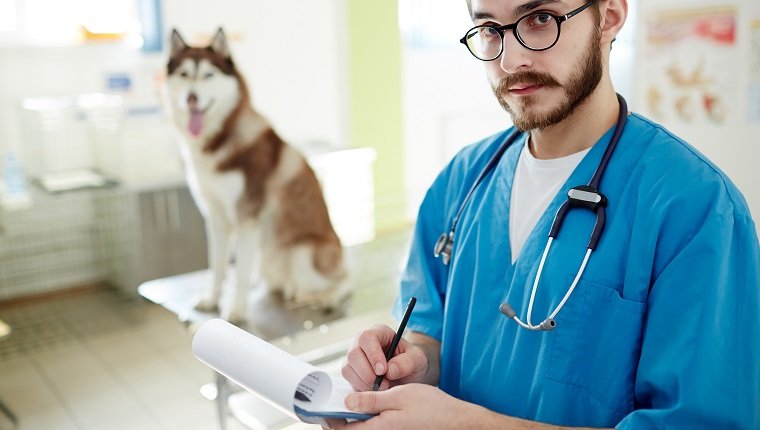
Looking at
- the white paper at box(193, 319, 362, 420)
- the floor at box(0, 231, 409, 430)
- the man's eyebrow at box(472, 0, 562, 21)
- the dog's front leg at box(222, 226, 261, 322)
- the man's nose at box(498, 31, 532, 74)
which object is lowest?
the floor at box(0, 231, 409, 430)

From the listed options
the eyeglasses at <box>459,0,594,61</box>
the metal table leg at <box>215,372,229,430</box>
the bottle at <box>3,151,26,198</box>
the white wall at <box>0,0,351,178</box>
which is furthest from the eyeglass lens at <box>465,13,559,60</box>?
the bottle at <box>3,151,26,198</box>

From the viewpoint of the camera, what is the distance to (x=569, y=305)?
920mm

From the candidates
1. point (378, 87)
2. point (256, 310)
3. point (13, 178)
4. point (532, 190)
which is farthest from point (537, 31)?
point (378, 87)

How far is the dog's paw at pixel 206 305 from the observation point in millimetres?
2158

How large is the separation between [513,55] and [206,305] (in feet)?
4.92

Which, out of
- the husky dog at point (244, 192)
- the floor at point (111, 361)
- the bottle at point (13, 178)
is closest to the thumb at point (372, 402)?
the husky dog at point (244, 192)

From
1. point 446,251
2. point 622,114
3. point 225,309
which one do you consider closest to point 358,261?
point 225,309

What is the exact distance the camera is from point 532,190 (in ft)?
3.49

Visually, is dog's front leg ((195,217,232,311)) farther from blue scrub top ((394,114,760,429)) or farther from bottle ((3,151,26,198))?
bottle ((3,151,26,198))

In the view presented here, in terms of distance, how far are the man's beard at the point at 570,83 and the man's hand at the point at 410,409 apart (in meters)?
0.41

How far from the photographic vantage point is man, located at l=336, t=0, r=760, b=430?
825 mm

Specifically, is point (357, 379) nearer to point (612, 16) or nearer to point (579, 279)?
point (579, 279)

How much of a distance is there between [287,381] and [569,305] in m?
0.38

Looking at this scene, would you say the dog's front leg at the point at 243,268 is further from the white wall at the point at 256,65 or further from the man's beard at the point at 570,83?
the white wall at the point at 256,65
